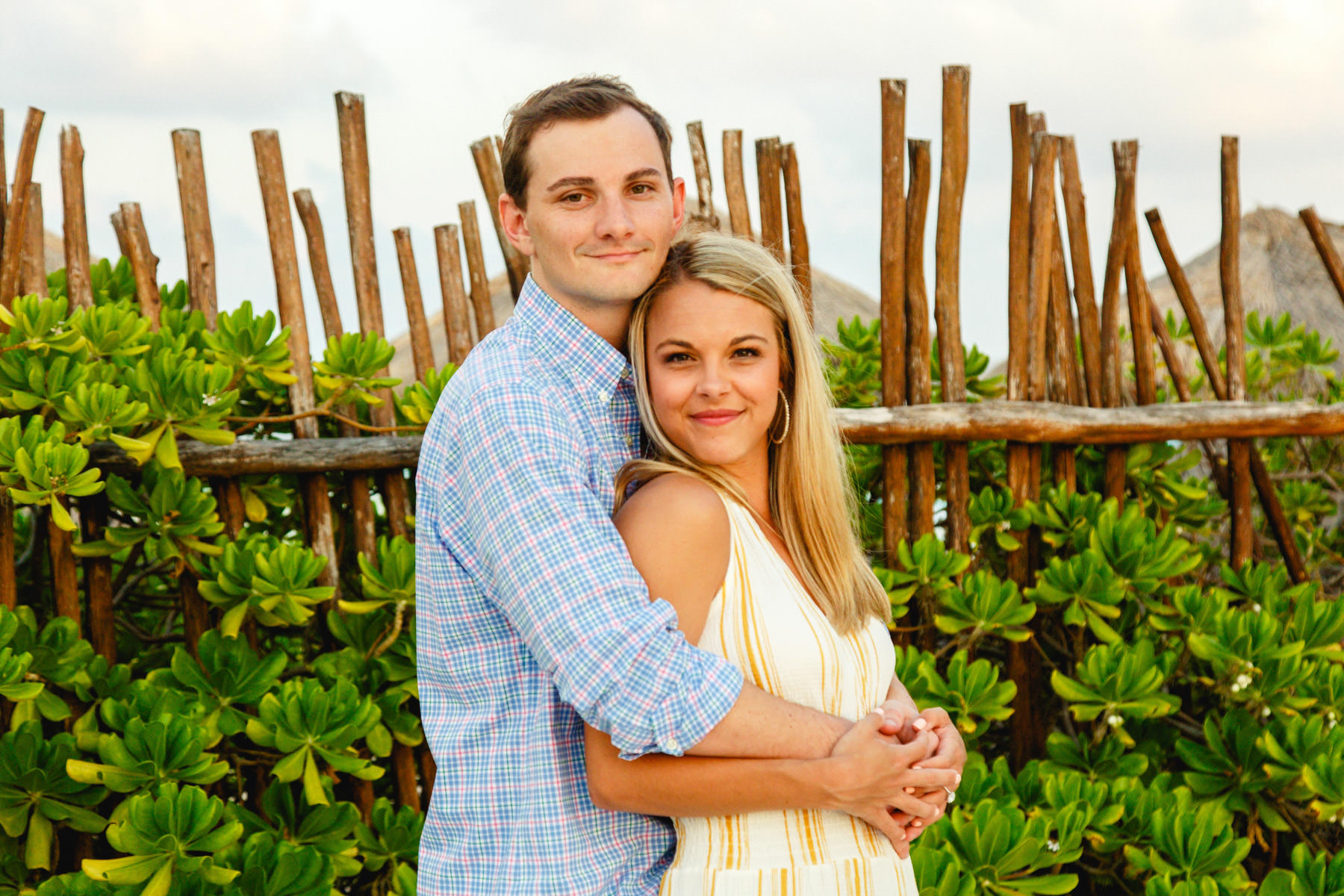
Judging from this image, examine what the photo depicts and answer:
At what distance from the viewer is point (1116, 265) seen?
13.6 feet

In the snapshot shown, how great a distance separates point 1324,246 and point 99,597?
4.57m

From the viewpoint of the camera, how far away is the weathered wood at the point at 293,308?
338 cm

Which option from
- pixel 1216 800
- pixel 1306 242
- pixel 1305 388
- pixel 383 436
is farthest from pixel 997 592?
pixel 1306 242

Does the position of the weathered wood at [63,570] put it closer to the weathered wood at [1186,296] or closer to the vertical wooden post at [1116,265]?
the vertical wooden post at [1116,265]

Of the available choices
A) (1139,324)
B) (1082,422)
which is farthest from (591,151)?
(1139,324)

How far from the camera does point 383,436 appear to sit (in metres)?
3.39

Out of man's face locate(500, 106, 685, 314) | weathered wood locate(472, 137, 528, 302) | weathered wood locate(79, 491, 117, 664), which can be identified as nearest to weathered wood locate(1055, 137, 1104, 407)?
weathered wood locate(472, 137, 528, 302)

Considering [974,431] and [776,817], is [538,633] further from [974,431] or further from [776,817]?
[974,431]

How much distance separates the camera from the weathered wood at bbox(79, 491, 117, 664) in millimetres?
3240

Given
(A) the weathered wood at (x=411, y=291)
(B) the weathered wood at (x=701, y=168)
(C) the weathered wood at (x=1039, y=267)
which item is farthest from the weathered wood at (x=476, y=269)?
(C) the weathered wood at (x=1039, y=267)

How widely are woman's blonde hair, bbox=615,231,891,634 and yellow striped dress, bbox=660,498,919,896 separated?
93 mm

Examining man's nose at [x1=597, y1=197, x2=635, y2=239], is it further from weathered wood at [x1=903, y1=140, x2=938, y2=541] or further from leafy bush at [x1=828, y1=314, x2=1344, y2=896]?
weathered wood at [x1=903, y1=140, x2=938, y2=541]

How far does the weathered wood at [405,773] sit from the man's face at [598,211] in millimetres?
1782

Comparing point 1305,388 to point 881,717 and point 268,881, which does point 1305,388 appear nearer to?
point 881,717
